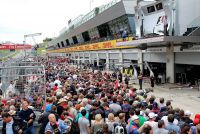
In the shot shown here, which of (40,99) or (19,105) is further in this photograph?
(40,99)

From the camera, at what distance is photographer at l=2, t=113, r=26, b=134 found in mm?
7887

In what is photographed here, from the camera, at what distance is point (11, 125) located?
313 inches

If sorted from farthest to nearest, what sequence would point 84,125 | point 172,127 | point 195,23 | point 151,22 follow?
point 151,22
point 195,23
point 84,125
point 172,127

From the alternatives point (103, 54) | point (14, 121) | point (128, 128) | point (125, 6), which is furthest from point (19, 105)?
point (103, 54)

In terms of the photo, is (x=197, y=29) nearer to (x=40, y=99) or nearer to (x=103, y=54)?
(x=40, y=99)

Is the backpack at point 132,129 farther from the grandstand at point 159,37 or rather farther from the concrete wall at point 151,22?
the concrete wall at point 151,22

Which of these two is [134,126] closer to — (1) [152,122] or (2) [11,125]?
(1) [152,122]

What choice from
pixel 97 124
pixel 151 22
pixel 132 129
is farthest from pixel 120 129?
pixel 151 22

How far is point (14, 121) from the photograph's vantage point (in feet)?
26.4

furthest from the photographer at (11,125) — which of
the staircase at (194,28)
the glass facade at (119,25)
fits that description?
the glass facade at (119,25)

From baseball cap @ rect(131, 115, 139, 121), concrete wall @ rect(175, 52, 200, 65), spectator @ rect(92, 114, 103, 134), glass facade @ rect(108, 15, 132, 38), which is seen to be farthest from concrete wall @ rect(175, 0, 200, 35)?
spectator @ rect(92, 114, 103, 134)

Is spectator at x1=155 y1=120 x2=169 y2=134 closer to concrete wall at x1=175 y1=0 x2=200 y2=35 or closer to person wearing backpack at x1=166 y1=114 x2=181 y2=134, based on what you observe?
person wearing backpack at x1=166 y1=114 x2=181 y2=134

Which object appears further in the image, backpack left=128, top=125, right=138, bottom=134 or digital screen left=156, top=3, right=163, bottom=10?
digital screen left=156, top=3, right=163, bottom=10

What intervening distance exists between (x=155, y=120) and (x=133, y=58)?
28832mm
